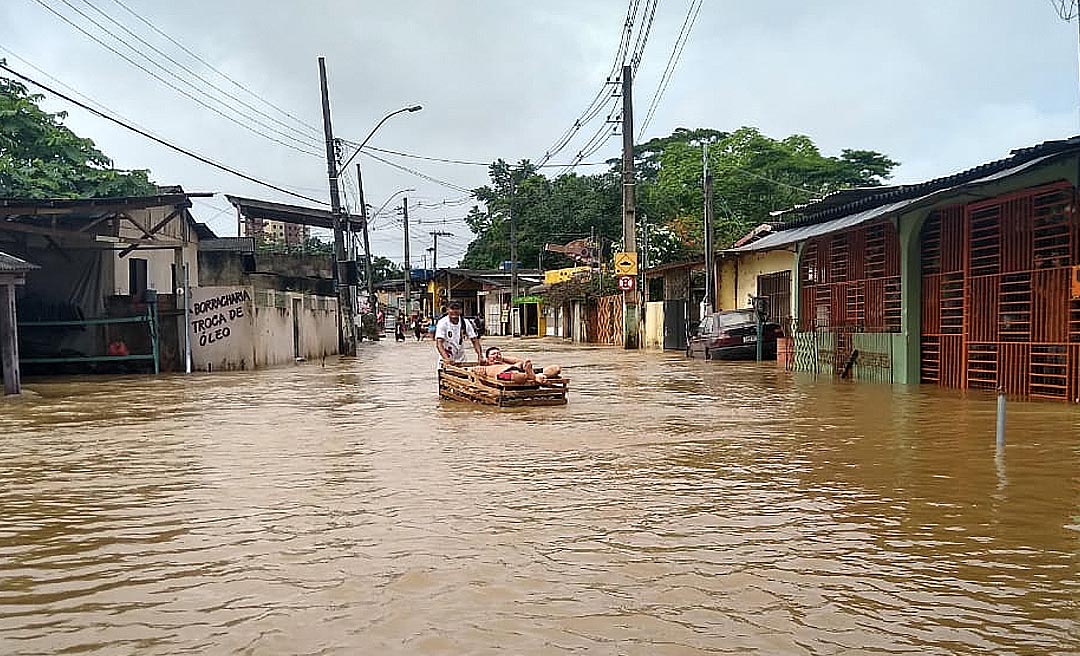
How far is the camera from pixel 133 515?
6.74m

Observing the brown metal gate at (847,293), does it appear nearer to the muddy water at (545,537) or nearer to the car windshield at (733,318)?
the car windshield at (733,318)

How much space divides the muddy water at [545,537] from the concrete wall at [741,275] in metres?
19.6

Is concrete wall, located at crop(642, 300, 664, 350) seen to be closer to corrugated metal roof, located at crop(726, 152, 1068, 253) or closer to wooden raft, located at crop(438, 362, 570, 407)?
corrugated metal roof, located at crop(726, 152, 1068, 253)

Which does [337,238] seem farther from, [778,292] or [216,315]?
[778,292]

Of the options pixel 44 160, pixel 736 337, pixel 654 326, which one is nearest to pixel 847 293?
pixel 736 337

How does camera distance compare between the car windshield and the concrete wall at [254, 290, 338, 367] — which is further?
the car windshield

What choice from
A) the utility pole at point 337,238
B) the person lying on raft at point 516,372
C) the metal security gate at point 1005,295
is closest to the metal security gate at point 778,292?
the metal security gate at point 1005,295

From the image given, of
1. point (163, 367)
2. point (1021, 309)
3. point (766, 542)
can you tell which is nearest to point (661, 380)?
point (1021, 309)

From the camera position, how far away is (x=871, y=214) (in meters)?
16.9

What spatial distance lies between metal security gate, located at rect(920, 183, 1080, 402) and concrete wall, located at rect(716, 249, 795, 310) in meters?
13.1

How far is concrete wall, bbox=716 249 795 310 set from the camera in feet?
103

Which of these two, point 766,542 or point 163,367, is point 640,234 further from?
point 766,542

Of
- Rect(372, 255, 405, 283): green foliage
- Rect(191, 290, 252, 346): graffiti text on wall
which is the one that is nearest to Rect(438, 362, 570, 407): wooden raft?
Rect(191, 290, 252, 346): graffiti text on wall

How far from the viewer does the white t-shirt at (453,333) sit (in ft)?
49.6
